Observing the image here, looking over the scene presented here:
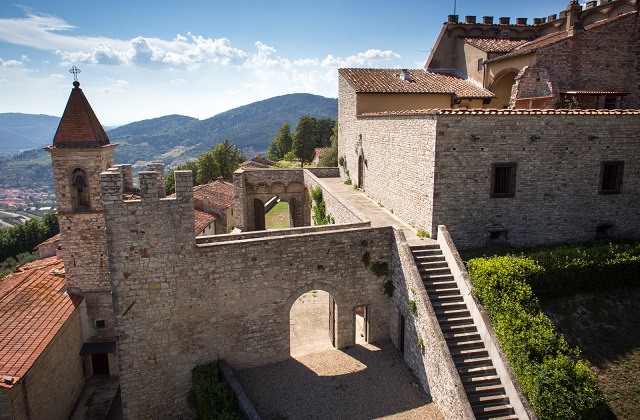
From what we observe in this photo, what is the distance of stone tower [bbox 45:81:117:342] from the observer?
16984 mm

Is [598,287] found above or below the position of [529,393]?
above

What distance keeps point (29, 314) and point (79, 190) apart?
17.1ft

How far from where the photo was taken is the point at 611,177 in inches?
648

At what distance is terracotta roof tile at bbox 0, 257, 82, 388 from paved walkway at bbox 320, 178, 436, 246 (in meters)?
12.4

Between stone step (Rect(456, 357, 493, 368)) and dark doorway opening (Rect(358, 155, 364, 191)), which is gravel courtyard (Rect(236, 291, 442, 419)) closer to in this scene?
stone step (Rect(456, 357, 493, 368))

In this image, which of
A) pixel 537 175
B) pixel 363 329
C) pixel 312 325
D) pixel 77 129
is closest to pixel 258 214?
pixel 312 325

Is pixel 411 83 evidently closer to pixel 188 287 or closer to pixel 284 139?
pixel 188 287

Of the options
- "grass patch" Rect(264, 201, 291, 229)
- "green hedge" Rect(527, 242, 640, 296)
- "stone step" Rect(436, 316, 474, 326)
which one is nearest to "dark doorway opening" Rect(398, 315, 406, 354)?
"stone step" Rect(436, 316, 474, 326)

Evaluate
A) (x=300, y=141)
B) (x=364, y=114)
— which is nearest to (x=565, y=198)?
(x=364, y=114)

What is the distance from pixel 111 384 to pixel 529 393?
15.9 m

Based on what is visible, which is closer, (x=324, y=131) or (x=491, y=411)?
(x=491, y=411)

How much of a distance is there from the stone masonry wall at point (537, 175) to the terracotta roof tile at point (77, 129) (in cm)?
1398

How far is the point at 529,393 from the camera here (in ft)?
34.3

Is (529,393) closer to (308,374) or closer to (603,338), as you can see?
(603,338)
